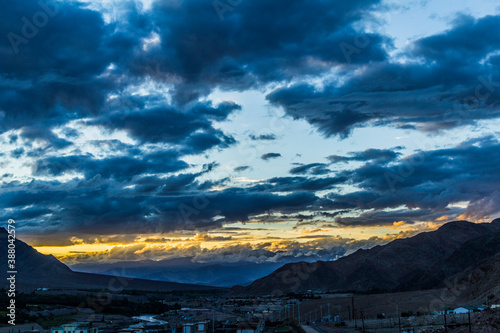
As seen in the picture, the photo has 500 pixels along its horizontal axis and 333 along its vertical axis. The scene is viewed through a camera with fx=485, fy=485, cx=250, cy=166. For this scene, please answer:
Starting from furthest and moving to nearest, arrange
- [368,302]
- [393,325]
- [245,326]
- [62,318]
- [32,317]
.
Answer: [368,302] < [62,318] < [32,317] < [393,325] < [245,326]

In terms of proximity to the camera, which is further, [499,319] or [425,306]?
[425,306]

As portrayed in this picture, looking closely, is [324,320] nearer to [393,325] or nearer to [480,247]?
[393,325]

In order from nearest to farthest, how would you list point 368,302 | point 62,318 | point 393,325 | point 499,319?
1. point 499,319
2. point 393,325
3. point 62,318
4. point 368,302

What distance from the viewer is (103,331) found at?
96.1 metres

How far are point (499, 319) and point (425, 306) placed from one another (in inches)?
3296

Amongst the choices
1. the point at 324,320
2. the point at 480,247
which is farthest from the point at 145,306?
the point at 480,247

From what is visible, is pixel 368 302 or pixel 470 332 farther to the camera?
pixel 368 302

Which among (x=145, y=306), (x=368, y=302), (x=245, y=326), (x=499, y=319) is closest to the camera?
(x=499, y=319)

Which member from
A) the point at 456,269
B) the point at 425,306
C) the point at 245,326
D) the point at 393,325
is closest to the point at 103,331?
the point at 245,326

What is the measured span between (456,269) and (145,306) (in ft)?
393

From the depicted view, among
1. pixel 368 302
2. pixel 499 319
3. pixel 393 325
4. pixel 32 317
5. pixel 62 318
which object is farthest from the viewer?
pixel 368 302

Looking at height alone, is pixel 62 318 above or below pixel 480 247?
below

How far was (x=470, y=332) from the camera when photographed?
5409 centimetres

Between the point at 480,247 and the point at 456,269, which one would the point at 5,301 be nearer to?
the point at 456,269
